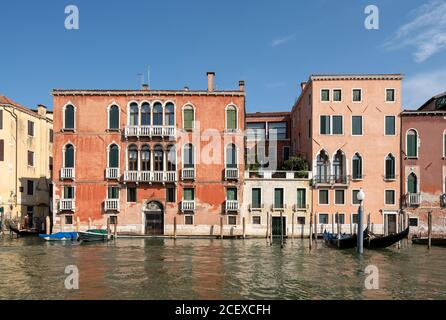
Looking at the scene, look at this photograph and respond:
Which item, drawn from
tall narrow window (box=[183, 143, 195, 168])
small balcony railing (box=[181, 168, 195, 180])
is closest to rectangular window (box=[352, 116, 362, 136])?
tall narrow window (box=[183, 143, 195, 168])

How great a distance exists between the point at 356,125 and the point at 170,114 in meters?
10.9

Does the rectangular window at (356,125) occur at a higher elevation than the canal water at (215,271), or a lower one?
higher

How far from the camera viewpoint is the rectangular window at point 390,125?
80.2 feet

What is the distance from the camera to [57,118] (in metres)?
24.4

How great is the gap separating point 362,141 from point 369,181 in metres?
2.35

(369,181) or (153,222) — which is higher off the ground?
(369,181)

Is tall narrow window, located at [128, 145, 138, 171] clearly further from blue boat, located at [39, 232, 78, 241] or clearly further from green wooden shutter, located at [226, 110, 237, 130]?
green wooden shutter, located at [226, 110, 237, 130]

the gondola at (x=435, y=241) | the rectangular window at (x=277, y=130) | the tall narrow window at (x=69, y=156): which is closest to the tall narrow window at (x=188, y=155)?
the tall narrow window at (x=69, y=156)

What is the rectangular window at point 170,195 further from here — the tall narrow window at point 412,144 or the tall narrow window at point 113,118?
the tall narrow window at point 412,144

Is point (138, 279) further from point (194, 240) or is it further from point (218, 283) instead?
point (194, 240)

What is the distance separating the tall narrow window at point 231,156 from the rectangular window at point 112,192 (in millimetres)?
6513

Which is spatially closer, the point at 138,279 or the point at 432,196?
the point at 138,279

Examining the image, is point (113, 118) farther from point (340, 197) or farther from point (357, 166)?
point (357, 166)
